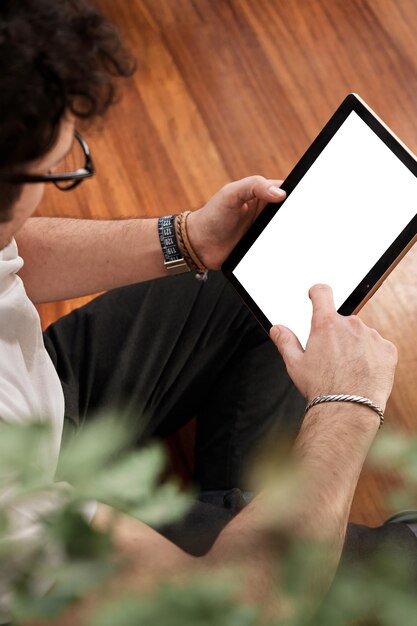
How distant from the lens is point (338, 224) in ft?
2.80

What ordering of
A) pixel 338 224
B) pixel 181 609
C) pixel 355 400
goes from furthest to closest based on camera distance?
1. pixel 338 224
2. pixel 355 400
3. pixel 181 609

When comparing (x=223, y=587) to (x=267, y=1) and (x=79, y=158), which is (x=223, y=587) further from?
(x=267, y=1)

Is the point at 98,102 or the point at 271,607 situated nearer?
the point at 271,607

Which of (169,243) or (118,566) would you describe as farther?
(169,243)

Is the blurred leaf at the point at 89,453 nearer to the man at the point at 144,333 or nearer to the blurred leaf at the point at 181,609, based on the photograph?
the blurred leaf at the point at 181,609

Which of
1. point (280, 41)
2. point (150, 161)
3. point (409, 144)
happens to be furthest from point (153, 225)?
point (280, 41)

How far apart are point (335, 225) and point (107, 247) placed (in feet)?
1.02

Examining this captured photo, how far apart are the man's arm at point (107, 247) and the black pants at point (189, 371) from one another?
0.15 ft

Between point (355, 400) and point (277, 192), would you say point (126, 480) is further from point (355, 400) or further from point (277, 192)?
point (277, 192)

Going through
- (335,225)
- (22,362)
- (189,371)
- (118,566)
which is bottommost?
(189,371)

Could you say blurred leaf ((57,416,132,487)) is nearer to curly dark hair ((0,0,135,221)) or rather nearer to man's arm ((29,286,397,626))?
man's arm ((29,286,397,626))

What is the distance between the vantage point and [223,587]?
247 millimetres

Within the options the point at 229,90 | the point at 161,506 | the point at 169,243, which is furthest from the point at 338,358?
the point at 229,90

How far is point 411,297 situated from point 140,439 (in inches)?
23.2
